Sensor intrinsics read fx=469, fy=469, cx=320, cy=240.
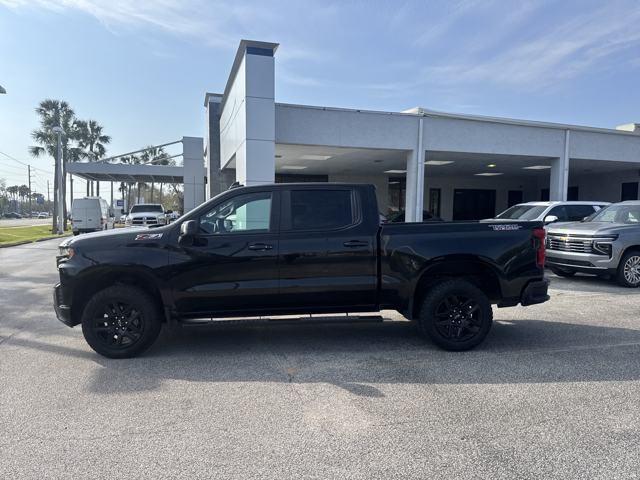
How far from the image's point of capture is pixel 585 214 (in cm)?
1307

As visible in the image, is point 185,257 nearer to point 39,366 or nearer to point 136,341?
point 136,341

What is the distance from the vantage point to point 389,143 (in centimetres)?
1605

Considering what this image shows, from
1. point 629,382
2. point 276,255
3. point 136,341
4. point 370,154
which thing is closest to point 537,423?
point 629,382

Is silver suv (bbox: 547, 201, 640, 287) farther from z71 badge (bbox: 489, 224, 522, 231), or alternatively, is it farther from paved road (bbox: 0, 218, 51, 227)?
paved road (bbox: 0, 218, 51, 227)

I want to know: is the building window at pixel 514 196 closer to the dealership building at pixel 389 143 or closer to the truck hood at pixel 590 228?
the dealership building at pixel 389 143

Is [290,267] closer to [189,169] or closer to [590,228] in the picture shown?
[590,228]

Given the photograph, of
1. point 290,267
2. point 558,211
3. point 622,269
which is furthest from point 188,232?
point 558,211

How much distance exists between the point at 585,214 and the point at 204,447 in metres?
12.9

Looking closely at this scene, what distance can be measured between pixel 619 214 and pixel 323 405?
9782mm

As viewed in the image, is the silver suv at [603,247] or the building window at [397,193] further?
the building window at [397,193]

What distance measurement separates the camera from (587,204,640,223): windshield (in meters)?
10.5

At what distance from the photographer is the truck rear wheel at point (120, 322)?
524 cm

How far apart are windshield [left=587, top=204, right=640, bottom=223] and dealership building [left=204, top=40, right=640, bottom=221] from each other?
20.8 ft

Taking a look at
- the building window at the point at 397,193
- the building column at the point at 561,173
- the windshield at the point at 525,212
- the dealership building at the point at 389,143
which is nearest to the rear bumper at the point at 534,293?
the windshield at the point at 525,212
